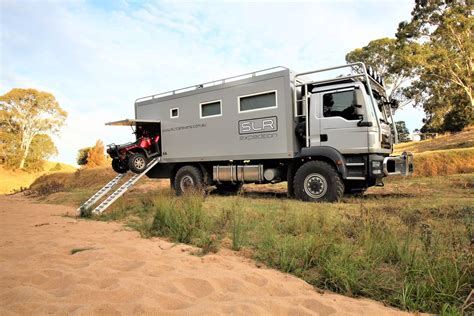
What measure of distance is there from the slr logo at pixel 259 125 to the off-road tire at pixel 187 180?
7.32 feet

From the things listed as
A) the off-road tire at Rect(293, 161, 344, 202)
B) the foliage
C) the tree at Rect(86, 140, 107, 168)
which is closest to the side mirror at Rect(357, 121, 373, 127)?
the off-road tire at Rect(293, 161, 344, 202)

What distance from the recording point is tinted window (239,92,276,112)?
9.95 metres

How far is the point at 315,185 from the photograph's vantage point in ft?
30.7

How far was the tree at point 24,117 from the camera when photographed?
3684 cm

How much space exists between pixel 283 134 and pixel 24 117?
36744 mm

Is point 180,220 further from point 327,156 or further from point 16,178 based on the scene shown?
point 16,178

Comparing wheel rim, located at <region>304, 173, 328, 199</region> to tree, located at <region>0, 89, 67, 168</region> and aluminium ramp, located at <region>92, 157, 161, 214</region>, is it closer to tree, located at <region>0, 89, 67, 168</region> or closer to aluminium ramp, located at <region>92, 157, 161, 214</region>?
aluminium ramp, located at <region>92, 157, 161, 214</region>

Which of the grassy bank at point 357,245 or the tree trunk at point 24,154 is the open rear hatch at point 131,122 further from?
the tree trunk at point 24,154

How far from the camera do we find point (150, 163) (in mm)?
12438

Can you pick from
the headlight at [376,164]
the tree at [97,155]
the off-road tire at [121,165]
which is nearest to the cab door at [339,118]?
the headlight at [376,164]

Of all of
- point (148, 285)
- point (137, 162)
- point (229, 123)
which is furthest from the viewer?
point (137, 162)

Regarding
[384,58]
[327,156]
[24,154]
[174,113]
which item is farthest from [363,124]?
[24,154]

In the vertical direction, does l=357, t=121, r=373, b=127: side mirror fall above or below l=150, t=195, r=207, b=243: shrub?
above

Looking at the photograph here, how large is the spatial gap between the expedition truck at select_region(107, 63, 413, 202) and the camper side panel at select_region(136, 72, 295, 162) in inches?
1.1
